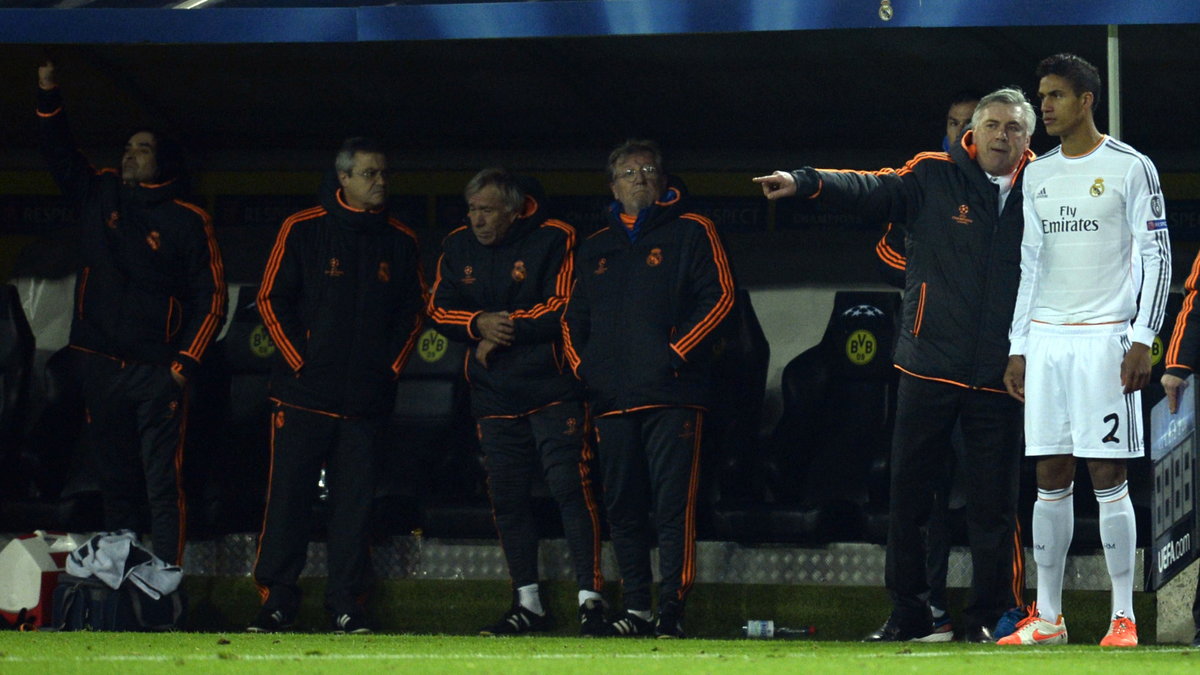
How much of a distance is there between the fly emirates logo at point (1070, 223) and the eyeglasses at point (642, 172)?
149 centimetres

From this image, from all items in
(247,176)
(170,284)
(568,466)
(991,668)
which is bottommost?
(991,668)

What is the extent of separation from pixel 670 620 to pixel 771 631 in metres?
0.48

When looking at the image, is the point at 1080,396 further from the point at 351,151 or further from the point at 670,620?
the point at 351,151

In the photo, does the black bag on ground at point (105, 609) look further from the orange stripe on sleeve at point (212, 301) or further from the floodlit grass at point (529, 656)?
the orange stripe on sleeve at point (212, 301)

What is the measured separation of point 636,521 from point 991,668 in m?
2.01

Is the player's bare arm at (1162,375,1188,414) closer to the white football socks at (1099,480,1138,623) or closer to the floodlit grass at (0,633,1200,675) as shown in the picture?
the white football socks at (1099,480,1138,623)

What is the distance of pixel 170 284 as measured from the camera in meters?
6.96

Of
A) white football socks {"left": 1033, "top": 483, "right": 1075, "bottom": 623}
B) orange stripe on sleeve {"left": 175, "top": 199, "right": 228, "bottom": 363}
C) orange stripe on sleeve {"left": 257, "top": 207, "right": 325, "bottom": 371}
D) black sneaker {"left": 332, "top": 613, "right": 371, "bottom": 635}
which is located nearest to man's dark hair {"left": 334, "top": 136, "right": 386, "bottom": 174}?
orange stripe on sleeve {"left": 257, "top": 207, "right": 325, "bottom": 371}

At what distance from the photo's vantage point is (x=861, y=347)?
7.25 meters

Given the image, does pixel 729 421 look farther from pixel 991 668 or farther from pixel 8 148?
pixel 8 148

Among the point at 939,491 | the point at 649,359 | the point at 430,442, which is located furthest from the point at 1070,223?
the point at 430,442

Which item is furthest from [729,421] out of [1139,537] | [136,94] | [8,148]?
[8,148]

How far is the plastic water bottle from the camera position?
21.0 feet

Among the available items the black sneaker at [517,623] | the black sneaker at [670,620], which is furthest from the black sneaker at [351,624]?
the black sneaker at [670,620]
